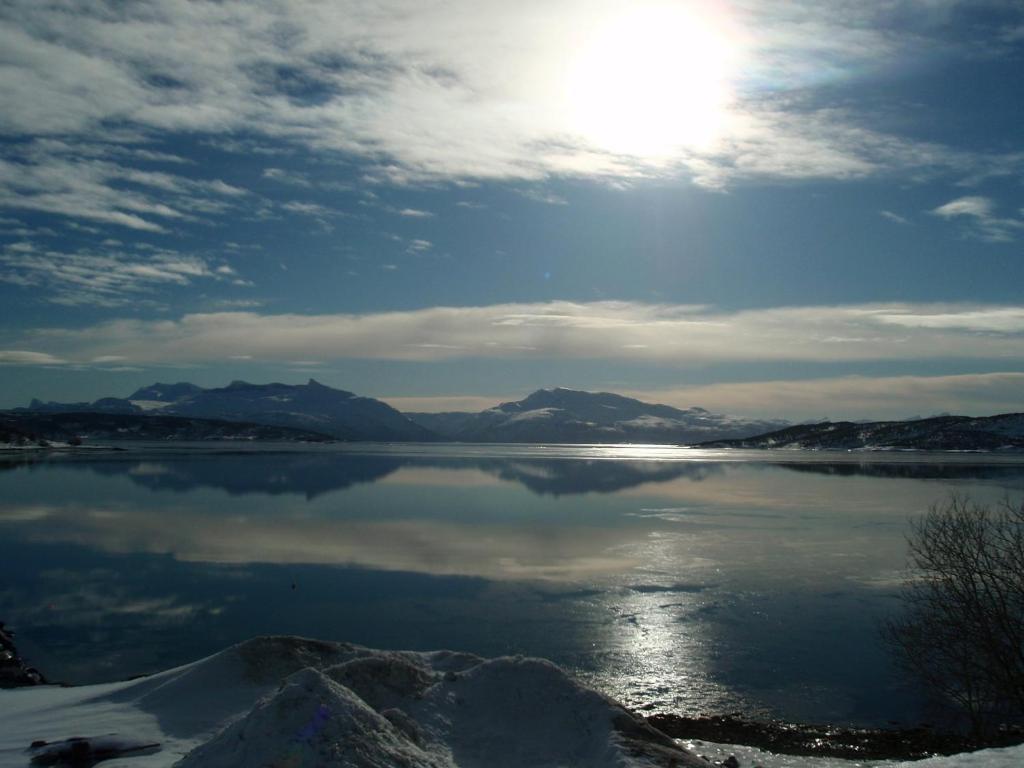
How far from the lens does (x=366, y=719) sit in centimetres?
1223

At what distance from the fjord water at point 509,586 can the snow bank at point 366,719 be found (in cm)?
410

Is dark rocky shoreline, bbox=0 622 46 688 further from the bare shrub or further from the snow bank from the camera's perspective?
the bare shrub

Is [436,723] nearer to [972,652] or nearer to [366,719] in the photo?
[366,719]

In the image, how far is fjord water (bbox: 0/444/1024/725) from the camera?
69.3ft

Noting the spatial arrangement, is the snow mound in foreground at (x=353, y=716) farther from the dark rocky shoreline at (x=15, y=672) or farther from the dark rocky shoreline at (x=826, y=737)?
the dark rocky shoreline at (x=826, y=737)

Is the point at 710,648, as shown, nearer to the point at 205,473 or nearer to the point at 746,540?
the point at 746,540

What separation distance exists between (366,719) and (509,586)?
64.9ft

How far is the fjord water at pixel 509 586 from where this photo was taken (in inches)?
831

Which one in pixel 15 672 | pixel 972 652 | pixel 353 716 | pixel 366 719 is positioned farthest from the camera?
pixel 972 652

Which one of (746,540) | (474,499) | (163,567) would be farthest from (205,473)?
(746,540)

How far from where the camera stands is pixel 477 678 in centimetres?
1595

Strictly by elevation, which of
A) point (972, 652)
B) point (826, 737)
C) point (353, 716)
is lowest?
point (826, 737)

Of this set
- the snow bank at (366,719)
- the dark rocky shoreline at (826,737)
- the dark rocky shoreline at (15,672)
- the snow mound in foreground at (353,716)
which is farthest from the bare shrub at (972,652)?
the dark rocky shoreline at (15,672)

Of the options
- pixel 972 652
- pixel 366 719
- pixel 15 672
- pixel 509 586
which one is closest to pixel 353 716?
pixel 366 719
